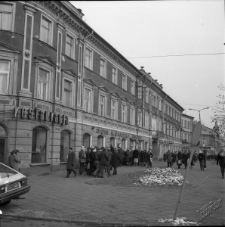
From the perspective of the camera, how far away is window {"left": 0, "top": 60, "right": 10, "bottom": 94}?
17438mm

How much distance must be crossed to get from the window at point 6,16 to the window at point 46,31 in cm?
216

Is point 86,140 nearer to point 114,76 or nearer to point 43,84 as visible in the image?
point 43,84

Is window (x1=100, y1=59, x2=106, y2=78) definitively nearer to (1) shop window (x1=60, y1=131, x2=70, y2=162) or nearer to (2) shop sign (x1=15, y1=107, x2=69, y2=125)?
(1) shop window (x1=60, y1=131, x2=70, y2=162)

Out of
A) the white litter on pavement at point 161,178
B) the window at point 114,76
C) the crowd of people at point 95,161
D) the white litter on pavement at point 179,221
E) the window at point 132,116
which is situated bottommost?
the white litter on pavement at point 179,221

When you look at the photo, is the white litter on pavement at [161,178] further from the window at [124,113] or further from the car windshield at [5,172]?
the window at [124,113]

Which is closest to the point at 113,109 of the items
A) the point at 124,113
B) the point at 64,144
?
the point at 124,113

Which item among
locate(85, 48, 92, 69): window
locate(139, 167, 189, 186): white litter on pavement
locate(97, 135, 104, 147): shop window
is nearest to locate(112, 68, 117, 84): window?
locate(85, 48, 92, 69): window

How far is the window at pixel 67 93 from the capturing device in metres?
22.0

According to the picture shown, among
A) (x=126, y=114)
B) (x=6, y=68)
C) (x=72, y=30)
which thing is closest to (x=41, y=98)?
(x=6, y=68)

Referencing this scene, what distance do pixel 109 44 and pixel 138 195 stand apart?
1861 centimetres

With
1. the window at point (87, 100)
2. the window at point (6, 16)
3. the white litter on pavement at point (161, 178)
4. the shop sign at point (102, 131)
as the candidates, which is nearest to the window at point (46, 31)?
the window at point (6, 16)

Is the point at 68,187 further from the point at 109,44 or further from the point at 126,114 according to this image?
the point at 126,114

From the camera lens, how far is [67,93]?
878 inches

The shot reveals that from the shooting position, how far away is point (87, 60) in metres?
24.9
